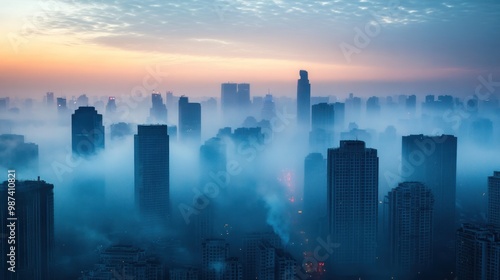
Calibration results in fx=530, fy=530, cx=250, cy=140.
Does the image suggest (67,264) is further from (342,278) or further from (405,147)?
(405,147)

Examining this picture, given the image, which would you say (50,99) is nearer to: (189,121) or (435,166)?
(189,121)

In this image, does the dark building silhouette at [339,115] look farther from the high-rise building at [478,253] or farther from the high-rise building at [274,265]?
the high-rise building at [274,265]

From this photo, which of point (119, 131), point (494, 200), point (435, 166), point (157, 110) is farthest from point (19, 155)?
point (435, 166)

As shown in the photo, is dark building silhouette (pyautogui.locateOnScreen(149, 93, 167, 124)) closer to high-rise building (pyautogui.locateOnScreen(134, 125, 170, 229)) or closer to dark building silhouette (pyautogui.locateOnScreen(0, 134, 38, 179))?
high-rise building (pyautogui.locateOnScreen(134, 125, 170, 229))

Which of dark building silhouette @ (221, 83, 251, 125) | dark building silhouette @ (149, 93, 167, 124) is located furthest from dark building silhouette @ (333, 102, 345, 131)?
dark building silhouette @ (149, 93, 167, 124)

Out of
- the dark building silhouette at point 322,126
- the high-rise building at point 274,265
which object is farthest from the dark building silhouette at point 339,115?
the high-rise building at point 274,265
